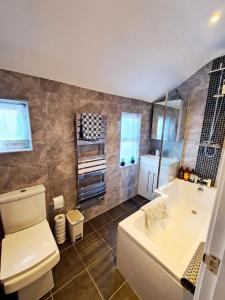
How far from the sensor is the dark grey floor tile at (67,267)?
143 cm

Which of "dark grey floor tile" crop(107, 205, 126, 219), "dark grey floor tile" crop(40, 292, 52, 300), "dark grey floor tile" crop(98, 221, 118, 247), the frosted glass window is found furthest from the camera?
"dark grey floor tile" crop(107, 205, 126, 219)

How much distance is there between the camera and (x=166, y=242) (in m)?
1.74

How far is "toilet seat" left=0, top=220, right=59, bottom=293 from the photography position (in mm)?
1031

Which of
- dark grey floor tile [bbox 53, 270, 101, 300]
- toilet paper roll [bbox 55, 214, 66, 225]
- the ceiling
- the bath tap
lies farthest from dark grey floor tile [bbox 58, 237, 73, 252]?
the bath tap

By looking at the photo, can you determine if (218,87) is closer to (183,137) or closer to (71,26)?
(183,137)

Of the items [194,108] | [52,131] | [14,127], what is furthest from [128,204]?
[14,127]

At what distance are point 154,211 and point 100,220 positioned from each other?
995 millimetres

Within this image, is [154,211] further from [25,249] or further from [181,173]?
[25,249]

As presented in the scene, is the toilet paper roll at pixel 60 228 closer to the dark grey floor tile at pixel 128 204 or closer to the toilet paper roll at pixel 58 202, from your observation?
the toilet paper roll at pixel 58 202

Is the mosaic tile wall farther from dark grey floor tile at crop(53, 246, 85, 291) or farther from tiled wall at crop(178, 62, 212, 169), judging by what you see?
dark grey floor tile at crop(53, 246, 85, 291)

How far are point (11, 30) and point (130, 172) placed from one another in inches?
97.6

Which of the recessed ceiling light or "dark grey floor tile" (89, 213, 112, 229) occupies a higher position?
the recessed ceiling light

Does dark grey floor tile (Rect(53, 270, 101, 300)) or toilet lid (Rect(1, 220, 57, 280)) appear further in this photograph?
dark grey floor tile (Rect(53, 270, 101, 300))

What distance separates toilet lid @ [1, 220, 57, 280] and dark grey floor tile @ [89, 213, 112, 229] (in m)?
0.90
